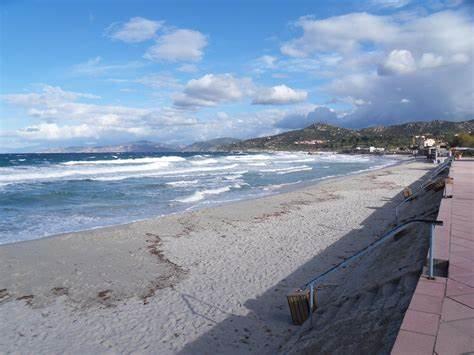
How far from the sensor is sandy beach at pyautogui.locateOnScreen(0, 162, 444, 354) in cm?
571

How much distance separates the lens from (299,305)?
566cm

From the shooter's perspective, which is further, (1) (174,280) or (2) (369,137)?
(2) (369,137)

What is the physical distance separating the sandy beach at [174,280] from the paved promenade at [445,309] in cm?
52

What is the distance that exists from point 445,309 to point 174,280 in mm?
5680

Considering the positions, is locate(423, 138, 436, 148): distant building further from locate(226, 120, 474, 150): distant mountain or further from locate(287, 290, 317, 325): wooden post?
locate(287, 290, 317, 325): wooden post

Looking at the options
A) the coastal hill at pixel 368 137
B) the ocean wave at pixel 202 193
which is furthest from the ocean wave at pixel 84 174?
the coastal hill at pixel 368 137

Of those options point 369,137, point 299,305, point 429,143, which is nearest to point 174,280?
point 299,305

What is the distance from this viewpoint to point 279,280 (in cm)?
777

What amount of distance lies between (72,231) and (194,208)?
5525 millimetres

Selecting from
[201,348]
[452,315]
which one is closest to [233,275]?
[201,348]

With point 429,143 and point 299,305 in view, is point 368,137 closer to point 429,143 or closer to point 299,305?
point 429,143

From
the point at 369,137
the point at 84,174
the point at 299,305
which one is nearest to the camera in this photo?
the point at 299,305

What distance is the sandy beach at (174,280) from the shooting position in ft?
18.7

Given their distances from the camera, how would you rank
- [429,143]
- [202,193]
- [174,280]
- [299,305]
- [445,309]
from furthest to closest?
[429,143], [202,193], [174,280], [299,305], [445,309]
